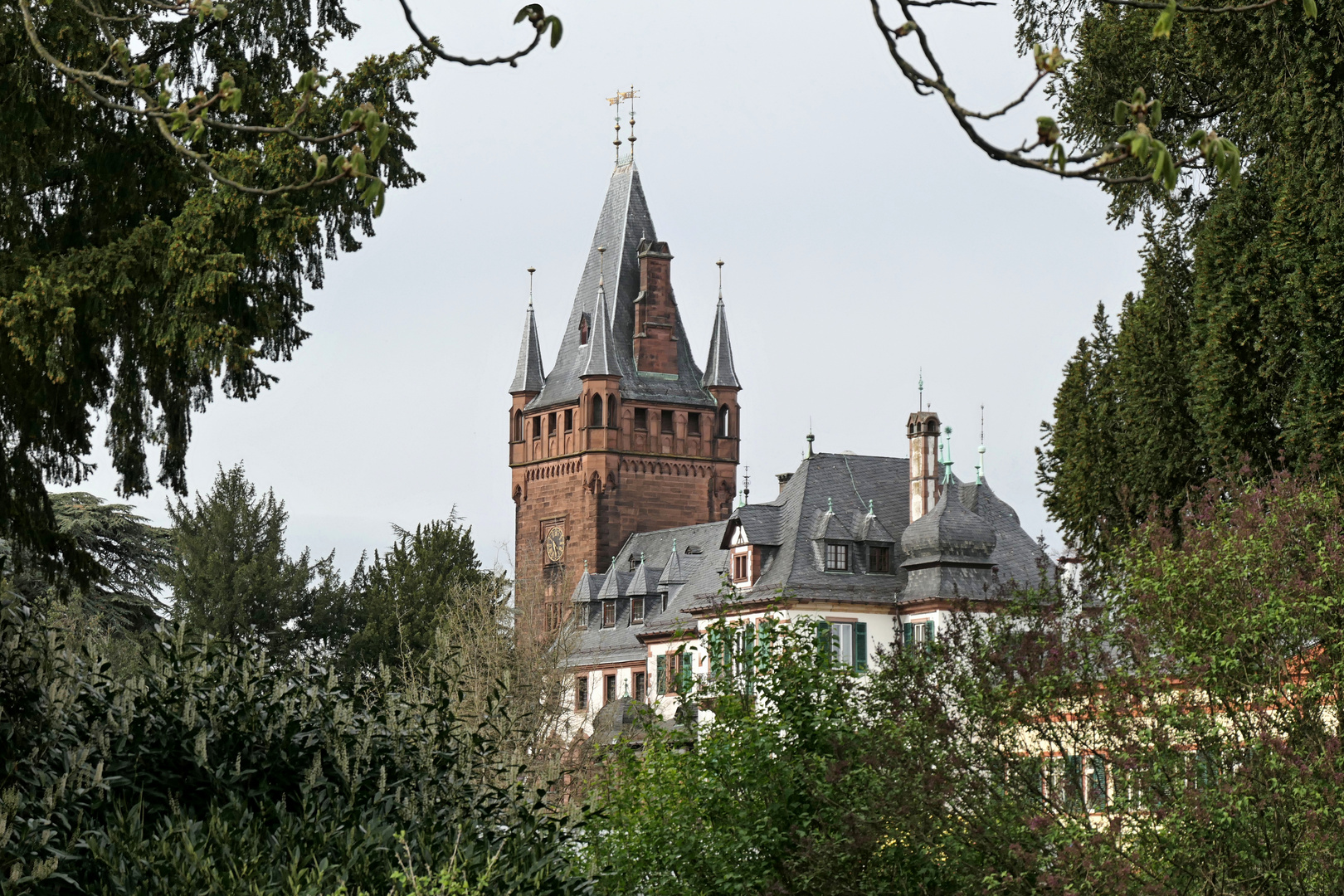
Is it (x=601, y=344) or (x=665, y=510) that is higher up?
(x=601, y=344)

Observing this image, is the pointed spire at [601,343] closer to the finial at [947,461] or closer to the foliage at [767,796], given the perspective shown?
the finial at [947,461]

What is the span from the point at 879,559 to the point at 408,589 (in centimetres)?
1519

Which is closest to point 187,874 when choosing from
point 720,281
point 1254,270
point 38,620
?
point 38,620

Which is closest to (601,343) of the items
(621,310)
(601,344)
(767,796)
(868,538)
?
(601,344)

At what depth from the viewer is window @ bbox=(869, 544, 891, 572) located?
55.0m

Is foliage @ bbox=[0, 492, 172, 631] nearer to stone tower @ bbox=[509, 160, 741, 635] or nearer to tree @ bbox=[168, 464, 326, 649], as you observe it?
tree @ bbox=[168, 464, 326, 649]

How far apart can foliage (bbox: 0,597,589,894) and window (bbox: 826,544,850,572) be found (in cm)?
4402

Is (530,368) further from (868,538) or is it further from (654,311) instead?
(868,538)

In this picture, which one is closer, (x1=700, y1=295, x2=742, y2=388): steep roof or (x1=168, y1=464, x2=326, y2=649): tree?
(x1=168, y1=464, x2=326, y2=649): tree

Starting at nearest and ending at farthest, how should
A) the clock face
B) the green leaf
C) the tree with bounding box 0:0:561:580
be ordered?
the green leaf, the tree with bounding box 0:0:561:580, the clock face

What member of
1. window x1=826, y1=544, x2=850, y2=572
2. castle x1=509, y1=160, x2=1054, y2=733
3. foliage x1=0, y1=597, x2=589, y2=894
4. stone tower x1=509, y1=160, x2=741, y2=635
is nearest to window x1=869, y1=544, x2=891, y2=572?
castle x1=509, y1=160, x2=1054, y2=733

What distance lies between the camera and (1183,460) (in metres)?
19.8

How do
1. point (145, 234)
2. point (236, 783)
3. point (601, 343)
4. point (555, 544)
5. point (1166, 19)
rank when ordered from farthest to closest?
point (555, 544), point (601, 343), point (145, 234), point (236, 783), point (1166, 19)

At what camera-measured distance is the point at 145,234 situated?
11242 mm
